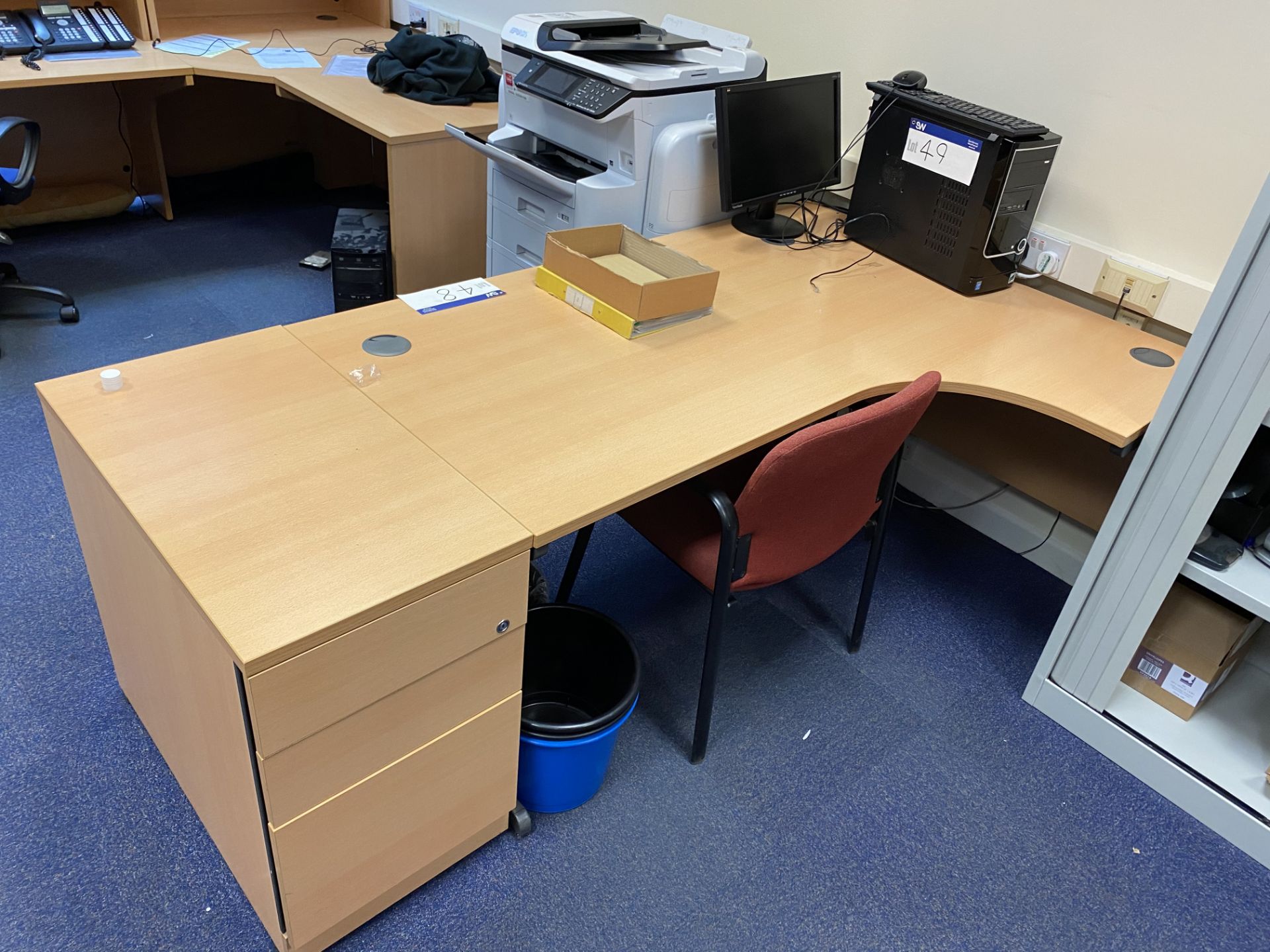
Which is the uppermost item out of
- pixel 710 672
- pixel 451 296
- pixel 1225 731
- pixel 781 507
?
pixel 451 296

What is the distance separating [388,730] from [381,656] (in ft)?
0.50

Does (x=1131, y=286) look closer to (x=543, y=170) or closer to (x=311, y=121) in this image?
(x=543, y=170)

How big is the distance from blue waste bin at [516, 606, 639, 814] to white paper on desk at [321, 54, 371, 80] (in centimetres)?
236

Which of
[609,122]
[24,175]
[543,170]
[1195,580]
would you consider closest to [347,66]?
[24,175]

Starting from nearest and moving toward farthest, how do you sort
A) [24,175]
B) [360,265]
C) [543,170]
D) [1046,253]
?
[1046,253] < [543,170] < [24,175] < [360,265]

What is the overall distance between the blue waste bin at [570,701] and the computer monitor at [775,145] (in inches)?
42.0

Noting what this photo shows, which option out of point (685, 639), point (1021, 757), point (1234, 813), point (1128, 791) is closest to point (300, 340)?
point (685, 639)

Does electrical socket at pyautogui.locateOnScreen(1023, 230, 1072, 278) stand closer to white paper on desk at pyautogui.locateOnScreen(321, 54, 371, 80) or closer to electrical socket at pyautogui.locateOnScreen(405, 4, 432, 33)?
white paper on desk at pyautogui.locateOnScreen(321, 54, 371, 80)

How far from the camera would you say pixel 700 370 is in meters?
1.66

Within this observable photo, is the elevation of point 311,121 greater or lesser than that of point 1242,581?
lesser

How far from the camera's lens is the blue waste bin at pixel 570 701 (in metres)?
1.52

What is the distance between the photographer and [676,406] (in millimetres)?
1542

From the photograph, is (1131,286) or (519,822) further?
(1131,286)

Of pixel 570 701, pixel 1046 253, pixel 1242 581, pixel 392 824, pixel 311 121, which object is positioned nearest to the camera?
pixel 392 824
